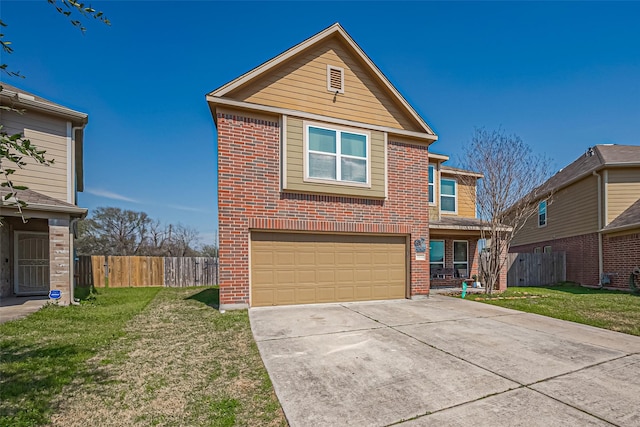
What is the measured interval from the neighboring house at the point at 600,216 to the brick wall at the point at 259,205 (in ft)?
35.3

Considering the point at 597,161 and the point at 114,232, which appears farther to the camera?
the point at 114,232

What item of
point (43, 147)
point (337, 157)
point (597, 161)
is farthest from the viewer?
point (597, 161)

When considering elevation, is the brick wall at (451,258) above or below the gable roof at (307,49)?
below

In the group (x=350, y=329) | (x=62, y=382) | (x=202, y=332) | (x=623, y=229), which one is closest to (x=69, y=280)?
(x=202, y=332)

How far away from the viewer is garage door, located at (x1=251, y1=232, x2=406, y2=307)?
28.9 feet

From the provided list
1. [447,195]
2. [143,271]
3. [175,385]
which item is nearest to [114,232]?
[143,271]

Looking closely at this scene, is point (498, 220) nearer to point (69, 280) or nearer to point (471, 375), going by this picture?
point (471, 375)

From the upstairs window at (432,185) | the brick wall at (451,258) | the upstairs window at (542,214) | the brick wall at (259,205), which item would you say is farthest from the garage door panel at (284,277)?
the upstairs window at (542,214)

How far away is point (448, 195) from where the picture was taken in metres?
14.9

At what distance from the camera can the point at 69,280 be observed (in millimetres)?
9289

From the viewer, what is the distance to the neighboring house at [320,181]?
28.1 feet

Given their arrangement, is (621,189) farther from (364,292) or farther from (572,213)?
(364,292)

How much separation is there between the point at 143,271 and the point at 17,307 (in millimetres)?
7133

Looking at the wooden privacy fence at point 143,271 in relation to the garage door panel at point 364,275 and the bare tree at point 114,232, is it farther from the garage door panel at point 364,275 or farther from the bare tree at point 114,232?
the bare tree at point 114,232
